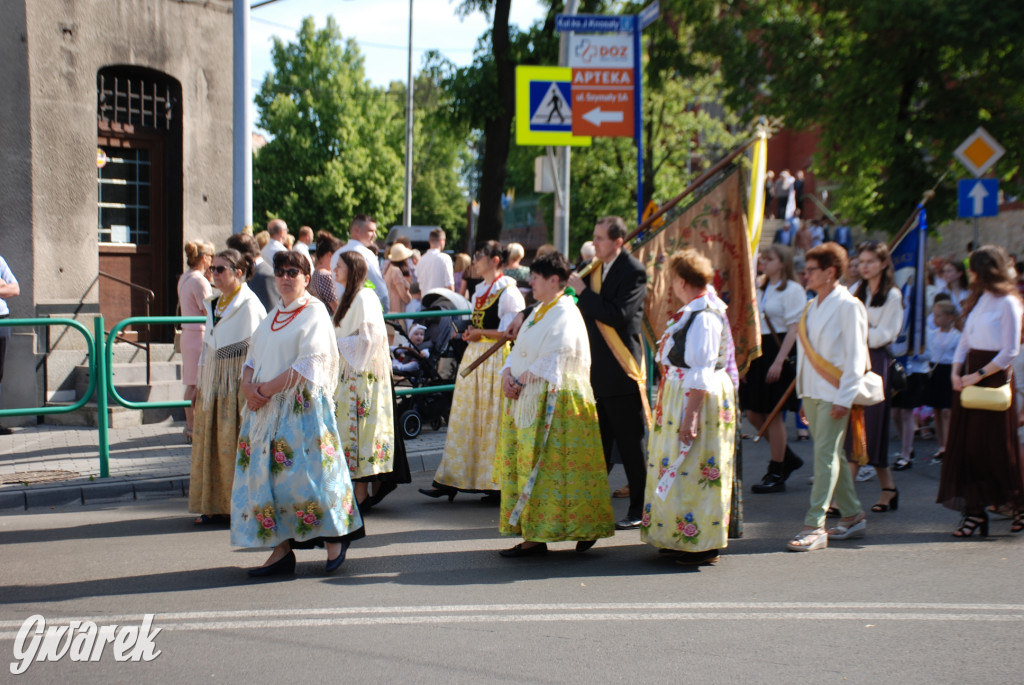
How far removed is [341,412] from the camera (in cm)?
732

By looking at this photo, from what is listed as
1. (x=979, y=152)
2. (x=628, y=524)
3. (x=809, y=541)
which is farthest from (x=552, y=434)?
(x=979, y=152)

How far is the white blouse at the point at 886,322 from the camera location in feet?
26.1

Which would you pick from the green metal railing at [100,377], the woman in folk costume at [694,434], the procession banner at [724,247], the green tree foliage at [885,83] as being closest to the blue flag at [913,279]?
the procession banner at [724,247]

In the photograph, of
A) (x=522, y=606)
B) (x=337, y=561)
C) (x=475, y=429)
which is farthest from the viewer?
(x=475, y=429)

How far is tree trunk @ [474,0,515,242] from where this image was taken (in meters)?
22.2

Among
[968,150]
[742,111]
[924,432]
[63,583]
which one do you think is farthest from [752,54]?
[63,583]

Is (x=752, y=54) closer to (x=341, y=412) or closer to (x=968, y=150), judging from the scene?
(x=968, y=150)

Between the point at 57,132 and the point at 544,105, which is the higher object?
the point at 544,105

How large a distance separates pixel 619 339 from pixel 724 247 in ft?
3.33

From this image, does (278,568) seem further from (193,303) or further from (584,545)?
(193,303)

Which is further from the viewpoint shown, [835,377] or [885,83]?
[885,83]

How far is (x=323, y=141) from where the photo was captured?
52.2 metres

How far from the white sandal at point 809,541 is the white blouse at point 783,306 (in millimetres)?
3029

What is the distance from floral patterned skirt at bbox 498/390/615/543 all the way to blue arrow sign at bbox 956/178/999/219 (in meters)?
9.49
